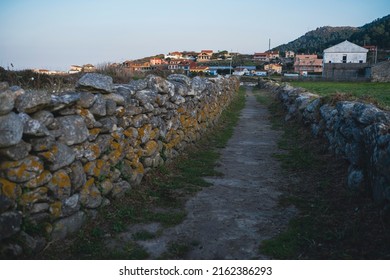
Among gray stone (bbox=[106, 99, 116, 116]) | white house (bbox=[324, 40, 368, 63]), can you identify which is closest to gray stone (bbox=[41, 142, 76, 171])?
gray stone (bbox=[106, 99, 116, 116])

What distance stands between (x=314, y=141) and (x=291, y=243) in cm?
582

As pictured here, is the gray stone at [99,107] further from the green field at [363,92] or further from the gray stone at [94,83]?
the green field at [363,92]

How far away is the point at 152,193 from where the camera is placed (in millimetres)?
5898

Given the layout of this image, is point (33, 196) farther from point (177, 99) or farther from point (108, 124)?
point (177, 99)

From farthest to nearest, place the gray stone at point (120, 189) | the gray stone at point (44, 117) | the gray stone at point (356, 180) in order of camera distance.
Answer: the gray stone at point (356, 180)
the gray stone at point (120, 189)
the gray stone at point (44, 117)

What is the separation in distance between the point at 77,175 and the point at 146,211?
133 centimetres

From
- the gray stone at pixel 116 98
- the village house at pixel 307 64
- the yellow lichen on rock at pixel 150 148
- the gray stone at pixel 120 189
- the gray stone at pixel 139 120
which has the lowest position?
the gray stone at pixel 120 189

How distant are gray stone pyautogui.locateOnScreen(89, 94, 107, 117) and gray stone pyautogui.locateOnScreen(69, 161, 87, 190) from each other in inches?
32.0

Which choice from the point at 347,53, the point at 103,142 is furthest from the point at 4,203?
the point at 347,53

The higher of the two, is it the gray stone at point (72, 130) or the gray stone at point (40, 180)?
the gray stone at point (72, 130)

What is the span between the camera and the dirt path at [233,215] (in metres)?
4.17

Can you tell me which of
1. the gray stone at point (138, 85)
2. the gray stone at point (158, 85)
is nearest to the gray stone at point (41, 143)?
the gray stone at point (138, 85)

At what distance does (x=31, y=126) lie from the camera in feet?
11.6

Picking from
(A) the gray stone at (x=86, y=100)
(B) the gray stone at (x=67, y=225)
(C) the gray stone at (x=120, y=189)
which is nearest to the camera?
(B) the gray stone at (x=67, y=225)
